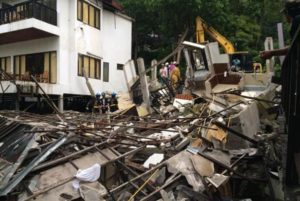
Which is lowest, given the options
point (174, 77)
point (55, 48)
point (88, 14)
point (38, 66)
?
point (174, 77)

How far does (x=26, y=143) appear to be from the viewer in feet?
28.3

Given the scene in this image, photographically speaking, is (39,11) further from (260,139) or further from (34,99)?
(260,139)

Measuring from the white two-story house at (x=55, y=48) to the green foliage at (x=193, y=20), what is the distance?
5929mm

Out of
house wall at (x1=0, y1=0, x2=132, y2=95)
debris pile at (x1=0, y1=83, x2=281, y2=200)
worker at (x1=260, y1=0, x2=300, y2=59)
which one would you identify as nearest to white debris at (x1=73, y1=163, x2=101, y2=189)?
debris pile at (x1=0, y1=83, x2=281, y2=200)

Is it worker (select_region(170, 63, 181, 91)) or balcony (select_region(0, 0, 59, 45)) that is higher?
balcony (select_region(0, 0, 59, 45))

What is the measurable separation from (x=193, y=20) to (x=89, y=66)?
1026cm

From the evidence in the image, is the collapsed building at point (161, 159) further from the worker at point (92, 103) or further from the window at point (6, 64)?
the window at point (6, 64)

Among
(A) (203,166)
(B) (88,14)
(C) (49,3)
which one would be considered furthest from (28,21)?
(A) (203,166)

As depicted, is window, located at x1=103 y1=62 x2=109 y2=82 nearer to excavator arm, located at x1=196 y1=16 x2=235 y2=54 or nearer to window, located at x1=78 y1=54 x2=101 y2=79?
window, located at x1=78 y1=54 x2=101 y2=79

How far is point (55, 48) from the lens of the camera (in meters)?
23.0

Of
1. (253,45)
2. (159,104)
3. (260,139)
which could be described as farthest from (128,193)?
(253,45)

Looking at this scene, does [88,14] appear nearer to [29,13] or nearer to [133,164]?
[29,13]

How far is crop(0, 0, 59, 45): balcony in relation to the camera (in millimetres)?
21578

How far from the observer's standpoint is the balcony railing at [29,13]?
71.6 feet
